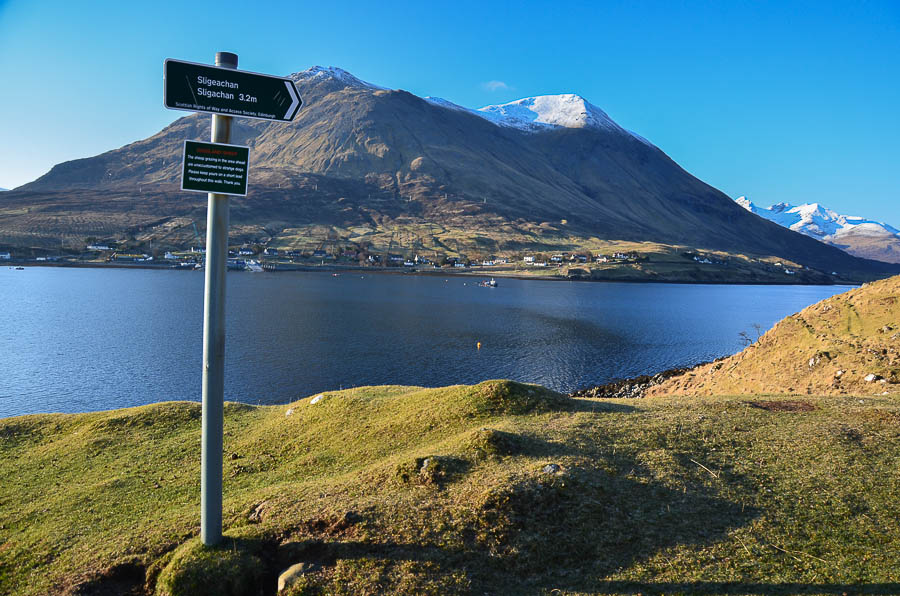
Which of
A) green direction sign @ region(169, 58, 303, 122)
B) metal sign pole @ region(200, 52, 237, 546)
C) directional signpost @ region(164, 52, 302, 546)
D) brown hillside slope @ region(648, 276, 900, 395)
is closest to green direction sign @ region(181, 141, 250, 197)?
directional signpost @ region(164, 52, 302, 546)

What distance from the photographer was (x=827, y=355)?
25.5m

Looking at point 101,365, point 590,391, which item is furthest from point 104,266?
point 590,391

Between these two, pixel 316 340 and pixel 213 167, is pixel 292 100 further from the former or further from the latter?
pixel 316 340

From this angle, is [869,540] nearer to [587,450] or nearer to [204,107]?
[587,450]

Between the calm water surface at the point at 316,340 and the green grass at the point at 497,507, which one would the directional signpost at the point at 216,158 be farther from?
the calm water surface at the point at 316,340

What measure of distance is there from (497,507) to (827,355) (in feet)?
82.1

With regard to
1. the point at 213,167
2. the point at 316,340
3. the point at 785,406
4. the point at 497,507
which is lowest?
the point at 316,340

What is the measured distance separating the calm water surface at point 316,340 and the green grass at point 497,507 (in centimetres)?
2777

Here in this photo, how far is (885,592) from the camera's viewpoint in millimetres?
6871

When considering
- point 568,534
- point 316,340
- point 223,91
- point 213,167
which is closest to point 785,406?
point 568,534

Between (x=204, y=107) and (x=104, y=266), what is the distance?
710 ft

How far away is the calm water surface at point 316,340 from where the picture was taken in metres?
43.2

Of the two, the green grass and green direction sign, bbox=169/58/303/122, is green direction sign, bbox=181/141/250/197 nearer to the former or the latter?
green direction sign, bbox=169/58/303/122

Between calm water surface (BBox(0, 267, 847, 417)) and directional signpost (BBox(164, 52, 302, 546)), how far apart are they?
33.5 m
